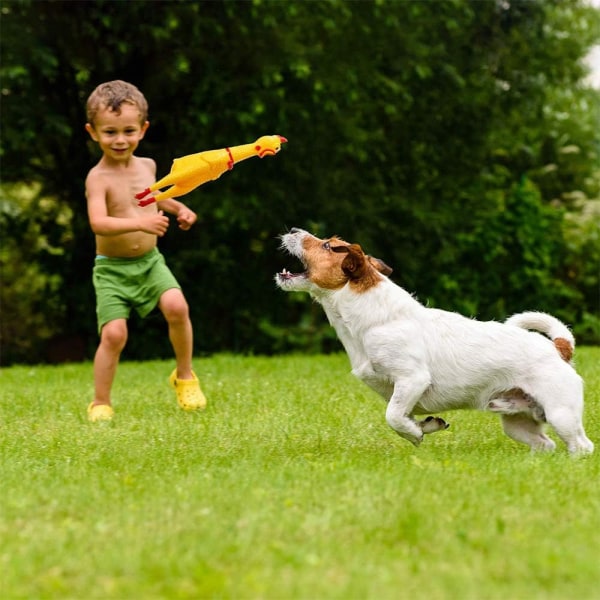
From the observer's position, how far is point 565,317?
17.2m

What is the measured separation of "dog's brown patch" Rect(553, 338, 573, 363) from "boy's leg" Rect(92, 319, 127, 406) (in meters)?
3.25

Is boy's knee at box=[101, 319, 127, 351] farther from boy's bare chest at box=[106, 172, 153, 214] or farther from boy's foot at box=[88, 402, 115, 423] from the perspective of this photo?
boy's bare chest at box=[106, 172, 153, 214]

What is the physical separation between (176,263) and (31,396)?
22.5ft

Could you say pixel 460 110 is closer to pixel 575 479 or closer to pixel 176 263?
pixel 176 263

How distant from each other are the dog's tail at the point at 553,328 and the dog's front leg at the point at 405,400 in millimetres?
761

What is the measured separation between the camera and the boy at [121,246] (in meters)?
7.73

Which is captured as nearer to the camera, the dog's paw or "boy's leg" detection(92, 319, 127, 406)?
the dog's paw

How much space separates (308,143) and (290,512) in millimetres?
11772

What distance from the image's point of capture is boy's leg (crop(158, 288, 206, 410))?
26.3ft

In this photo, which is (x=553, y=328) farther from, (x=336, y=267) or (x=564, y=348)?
(x=336, y=267)

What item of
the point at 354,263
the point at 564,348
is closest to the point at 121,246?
the point at 354,263

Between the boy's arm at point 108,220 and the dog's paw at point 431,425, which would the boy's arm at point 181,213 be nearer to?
the boy's arm at point 108,220

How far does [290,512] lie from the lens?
4.62m

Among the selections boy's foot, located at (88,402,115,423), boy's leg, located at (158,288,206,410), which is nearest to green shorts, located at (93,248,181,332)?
boy's leg, located at (158,288,206,410)
